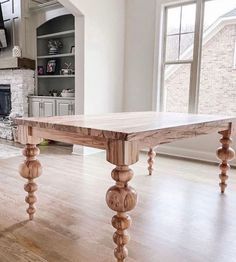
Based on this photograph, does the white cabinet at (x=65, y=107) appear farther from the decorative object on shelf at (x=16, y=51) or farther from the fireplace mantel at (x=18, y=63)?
the decorative object on shelf at (x=16, y=51)

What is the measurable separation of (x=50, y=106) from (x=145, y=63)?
1853 millimetres

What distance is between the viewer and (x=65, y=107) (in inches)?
190

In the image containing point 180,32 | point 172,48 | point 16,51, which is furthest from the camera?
point 16,51

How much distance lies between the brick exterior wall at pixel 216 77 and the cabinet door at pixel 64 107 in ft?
6.04

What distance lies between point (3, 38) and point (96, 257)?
538 cm

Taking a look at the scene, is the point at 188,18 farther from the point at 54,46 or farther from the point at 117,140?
the point at 117,140

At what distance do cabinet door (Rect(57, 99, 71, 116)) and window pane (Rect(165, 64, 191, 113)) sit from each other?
1.64m

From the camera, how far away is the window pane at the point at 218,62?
384 cm

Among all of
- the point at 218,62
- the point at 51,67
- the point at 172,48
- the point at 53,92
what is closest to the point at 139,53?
the point at 172,48

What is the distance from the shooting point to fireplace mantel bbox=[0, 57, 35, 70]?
5.29m

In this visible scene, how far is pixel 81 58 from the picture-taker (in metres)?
→ 4.12

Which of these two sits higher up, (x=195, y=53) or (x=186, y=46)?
(x=186, y=46)

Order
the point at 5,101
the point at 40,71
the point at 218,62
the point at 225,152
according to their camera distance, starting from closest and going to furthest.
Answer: the point at 225,152
the point at 218,62
the point at 40,71
the point at 5,101

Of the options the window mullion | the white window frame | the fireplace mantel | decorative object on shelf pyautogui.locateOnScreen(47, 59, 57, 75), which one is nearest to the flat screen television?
the fireplace mantel
